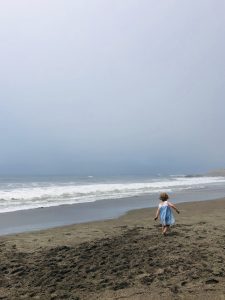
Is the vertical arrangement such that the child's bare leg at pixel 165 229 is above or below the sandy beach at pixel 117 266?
above

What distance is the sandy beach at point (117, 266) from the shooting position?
6.08 m

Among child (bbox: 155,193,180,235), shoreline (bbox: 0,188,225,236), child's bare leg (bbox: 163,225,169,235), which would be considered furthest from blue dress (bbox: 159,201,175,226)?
shoreline (bbox: 0,188,225,236)

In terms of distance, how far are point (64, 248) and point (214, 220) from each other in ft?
20.1

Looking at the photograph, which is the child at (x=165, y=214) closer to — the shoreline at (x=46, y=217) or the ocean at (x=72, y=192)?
the shoreline at (x=46, y=217)

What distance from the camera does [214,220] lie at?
43.1 feet

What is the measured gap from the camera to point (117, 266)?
727cm

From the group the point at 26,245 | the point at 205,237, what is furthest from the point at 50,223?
the point at 205,237

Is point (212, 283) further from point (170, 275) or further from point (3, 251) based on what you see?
point (3, 251)

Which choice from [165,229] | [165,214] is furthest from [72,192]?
[165,229]

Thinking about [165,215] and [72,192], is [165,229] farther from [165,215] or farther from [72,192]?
[72,192]

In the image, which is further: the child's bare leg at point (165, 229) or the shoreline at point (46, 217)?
the shoreline at point (46, 217)

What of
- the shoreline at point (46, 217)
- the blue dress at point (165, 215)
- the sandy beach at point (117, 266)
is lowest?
the sandy beach at point (117, 266)

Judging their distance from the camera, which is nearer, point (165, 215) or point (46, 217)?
point (165, 215)

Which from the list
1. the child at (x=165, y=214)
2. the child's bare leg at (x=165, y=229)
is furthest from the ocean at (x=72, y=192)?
the child's bare leg at (x=165, y=229)
